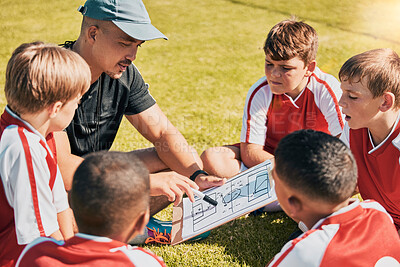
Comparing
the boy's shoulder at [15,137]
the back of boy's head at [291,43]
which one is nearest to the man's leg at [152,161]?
the back of boy's head at [291,43]

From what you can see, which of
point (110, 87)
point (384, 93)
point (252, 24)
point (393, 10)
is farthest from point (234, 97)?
point (393, 10)

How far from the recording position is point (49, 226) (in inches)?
66.6

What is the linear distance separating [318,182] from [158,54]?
5.33 m

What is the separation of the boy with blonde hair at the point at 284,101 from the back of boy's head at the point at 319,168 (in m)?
1.46

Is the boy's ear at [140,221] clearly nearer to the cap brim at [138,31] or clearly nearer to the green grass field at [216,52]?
the green grass field at [216,52]

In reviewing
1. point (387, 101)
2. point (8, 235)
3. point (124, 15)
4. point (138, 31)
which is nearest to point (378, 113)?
point (387, 101)

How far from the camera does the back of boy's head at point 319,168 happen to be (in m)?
1.43

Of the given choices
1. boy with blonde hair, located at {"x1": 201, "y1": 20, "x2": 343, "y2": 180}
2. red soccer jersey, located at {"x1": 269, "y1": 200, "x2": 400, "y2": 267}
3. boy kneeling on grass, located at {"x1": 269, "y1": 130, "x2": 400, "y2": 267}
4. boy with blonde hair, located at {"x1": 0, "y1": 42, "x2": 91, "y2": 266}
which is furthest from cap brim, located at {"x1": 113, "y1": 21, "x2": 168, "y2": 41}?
red soccer jersey, located at {"x1": 269, "y1": 200, "x2": 400, "y2": 267}

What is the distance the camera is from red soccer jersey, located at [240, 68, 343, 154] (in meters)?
2.96

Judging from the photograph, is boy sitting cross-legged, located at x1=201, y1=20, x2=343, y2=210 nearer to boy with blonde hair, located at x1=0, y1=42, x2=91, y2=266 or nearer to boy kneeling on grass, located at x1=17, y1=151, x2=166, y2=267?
boy with blonde hair, located at x1=0, y1=42, x2=91, y2=266

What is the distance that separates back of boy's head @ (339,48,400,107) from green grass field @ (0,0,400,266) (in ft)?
3.66

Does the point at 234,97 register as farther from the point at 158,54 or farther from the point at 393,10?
the point at 393,10

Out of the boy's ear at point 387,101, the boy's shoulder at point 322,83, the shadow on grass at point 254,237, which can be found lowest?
the shadow on grass at point 254,237

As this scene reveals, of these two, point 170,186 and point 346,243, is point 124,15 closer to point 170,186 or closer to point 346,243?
point 170,186
